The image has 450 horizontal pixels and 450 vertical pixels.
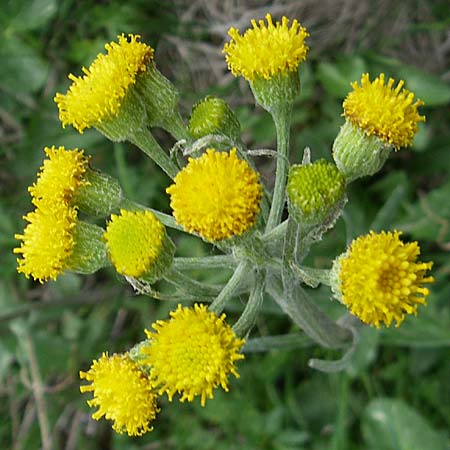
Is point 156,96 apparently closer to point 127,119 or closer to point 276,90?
point 127,119

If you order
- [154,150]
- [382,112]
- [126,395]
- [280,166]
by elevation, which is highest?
[382,112]

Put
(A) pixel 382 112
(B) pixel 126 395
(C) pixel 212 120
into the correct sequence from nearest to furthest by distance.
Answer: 1. (B) pixel 126 395
2. (A) pixel 382 112
3. (C) pixel 212 120

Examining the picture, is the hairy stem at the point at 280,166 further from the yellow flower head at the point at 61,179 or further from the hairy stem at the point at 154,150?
the yellow flower head at the point at 61,179

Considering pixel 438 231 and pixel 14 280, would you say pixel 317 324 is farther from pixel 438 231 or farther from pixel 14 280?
pixel 14 280

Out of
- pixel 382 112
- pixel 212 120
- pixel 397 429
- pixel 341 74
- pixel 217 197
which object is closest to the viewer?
pixel 217 197

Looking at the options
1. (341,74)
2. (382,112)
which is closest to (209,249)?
(341,74)

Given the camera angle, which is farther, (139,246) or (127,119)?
(127,119)

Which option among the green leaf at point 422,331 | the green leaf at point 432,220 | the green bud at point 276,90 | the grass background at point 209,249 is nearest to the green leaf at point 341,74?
the grass background at point 209,249
